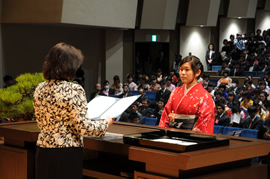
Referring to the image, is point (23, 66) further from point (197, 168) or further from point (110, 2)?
point (197, 168)

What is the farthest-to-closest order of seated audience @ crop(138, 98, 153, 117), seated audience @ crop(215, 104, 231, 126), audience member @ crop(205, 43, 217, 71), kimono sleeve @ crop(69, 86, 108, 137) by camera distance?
audience member @ crop(205, 43, 217, 71) < seated audience @ crop(138, 98, 153, 117) < seated audience @ crop(215, 104, 231, 126) < kimono sleeve @ crop(69, 86, 108, 137)

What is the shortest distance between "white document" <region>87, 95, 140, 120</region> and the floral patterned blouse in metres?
0.38

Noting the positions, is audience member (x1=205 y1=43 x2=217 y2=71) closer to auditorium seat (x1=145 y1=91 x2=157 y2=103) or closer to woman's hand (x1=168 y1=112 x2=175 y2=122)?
auditorium seat (x1=145 y1=91 x2=157 y2=103)

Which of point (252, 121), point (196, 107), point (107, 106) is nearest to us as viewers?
point (107, 106)

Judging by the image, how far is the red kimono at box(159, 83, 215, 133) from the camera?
12.1ft

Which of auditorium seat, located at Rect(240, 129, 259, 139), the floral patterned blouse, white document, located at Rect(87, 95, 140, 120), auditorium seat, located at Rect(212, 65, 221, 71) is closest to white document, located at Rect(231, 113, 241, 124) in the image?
auditorium seat, located at Rect(240, 129, 259, 139)

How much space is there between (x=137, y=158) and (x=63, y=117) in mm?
447

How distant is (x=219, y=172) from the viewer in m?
2.43

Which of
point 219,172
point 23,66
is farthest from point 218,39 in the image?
point 219,172

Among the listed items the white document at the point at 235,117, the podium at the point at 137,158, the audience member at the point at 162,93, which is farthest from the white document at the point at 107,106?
the audience member at the point at 162,93

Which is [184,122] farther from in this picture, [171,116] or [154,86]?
[154,86]

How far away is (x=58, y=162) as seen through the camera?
2.44 meters

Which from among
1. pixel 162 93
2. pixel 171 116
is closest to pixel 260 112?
pixel 162 93

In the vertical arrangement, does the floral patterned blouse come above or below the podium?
above
